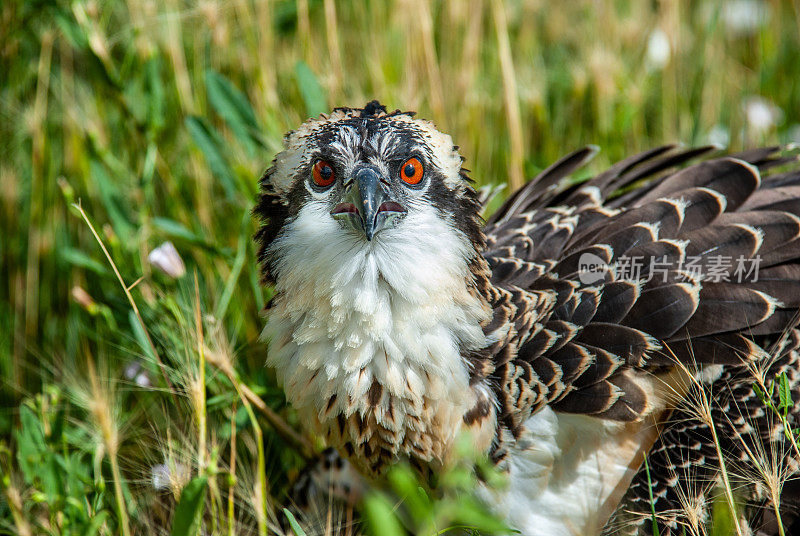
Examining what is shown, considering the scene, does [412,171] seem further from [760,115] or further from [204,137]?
[760,115]

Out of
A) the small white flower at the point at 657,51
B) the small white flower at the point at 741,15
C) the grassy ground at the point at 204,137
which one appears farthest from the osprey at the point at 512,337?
the small white flower at the point at 741,15

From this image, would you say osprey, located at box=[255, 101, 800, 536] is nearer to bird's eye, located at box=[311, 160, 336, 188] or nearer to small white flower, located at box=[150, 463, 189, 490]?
bird's eye, located at box=[311, 160, 336, 188]

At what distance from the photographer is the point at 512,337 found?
2.50 meters

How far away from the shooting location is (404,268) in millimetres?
2238

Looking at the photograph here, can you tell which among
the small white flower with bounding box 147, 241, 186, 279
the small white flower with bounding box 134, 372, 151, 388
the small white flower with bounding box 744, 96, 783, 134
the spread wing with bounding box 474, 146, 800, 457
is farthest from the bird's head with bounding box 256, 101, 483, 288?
the small white flower with bounding box 744, 96, 783, 134

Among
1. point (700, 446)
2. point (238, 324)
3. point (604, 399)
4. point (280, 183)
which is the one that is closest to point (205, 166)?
point (238, 324)

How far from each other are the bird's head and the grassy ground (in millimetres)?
686

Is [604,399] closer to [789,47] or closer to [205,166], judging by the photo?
[205,166]

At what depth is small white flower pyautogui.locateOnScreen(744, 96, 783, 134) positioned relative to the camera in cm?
434

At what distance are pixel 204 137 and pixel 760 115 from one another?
9.66 feet

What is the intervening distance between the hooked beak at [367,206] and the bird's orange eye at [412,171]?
4.0 inches

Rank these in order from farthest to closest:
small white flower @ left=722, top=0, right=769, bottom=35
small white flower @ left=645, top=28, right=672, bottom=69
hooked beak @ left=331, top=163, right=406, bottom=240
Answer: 1. small white flower @ left=722, top=0, right=769, bottom=35
2. small white flower @ left=645, top=28, right=672, bottom=69
3. hooked beak @ left=331, top=163, right=406, bottom=240

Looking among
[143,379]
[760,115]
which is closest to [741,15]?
[760,115]

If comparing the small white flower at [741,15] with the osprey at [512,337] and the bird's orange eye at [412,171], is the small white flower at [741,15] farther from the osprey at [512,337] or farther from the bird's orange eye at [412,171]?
the bird's orange eye at [412,171]
